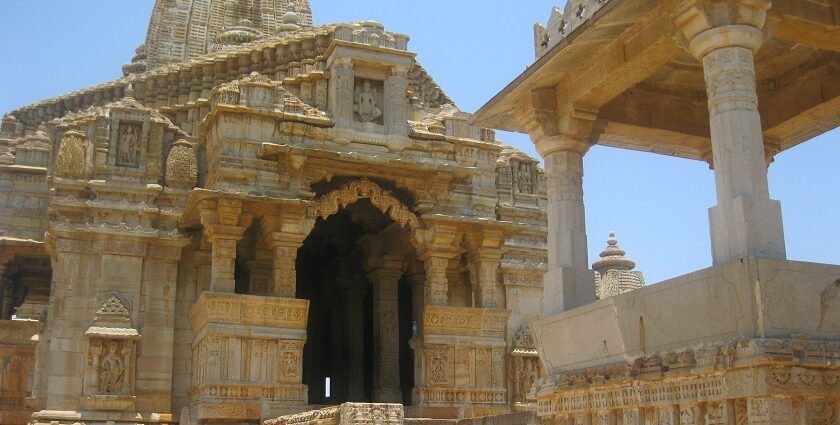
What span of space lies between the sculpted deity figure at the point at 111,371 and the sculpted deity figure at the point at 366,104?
247 inches

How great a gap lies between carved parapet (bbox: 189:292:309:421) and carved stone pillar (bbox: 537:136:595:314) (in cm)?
748

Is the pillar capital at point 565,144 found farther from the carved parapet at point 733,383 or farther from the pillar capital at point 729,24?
the carved parapet at point 733,383

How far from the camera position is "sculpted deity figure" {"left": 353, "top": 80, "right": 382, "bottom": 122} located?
17.8 m

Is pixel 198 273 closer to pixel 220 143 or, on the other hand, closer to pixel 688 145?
pixel 220 143

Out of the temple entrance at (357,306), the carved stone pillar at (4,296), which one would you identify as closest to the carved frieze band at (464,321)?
the temple entrance at (357,306)

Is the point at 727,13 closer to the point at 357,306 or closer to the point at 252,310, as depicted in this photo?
the point at 252,310

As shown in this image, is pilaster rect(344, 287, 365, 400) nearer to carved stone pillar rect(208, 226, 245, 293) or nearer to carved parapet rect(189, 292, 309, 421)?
carved parapet rect(189, 292, 309, 421)

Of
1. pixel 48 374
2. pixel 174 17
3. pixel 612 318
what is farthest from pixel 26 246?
pixel 612 318

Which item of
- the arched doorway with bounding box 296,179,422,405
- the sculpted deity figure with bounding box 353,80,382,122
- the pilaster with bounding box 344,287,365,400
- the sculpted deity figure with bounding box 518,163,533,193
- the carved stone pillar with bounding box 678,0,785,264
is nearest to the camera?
the carved stone pillar with bounding box 678,0,785,264

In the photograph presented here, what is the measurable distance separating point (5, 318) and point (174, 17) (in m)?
13.2

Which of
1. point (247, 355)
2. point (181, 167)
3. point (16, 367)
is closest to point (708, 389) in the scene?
point (247, 355)

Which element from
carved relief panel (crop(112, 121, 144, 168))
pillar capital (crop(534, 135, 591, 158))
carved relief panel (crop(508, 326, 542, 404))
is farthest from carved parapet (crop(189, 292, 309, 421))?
pillar capital (crop(534, 135, 591, 158))

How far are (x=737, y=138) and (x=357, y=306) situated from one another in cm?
1501

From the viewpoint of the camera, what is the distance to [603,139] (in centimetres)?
1029
